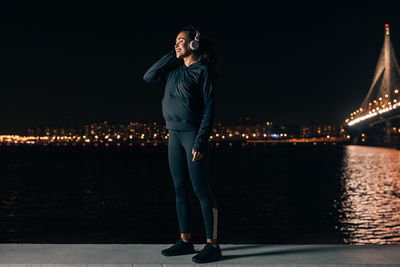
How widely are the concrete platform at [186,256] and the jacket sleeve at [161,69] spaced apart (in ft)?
5.68

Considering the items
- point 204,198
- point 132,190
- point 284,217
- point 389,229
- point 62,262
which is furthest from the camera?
point 132,190

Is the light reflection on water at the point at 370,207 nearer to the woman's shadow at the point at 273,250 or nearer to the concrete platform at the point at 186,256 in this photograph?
the woman's shadow at the point at 273,250

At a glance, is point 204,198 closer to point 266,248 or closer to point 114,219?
point 266,248

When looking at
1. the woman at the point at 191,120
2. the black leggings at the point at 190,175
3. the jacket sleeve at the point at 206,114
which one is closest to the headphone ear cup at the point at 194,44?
the woman at the point at 191,120

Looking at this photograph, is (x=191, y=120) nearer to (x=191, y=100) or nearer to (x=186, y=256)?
(x=191, y=100)

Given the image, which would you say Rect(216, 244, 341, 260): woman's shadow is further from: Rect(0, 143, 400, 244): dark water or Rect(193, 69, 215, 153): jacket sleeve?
Rect(0, 143, 400, 244): dark water

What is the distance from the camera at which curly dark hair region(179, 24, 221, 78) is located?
547cm

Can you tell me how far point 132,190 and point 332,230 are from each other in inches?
1080

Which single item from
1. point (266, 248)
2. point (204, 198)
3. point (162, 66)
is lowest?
point (266, 248)

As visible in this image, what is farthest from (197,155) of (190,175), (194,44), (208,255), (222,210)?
(222,210)

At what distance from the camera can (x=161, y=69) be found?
5.60m

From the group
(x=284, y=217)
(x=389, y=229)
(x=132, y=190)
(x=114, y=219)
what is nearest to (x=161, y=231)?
(x=114, y=219)

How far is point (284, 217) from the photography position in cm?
3975

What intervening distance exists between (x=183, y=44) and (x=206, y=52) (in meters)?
Result: 0.25
